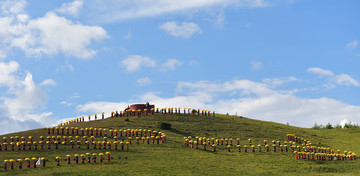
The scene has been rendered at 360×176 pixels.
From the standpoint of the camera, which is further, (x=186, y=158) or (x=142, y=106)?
(x=142, y=106)

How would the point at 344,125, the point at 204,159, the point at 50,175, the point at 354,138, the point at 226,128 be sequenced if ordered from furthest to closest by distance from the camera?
1. the point at 344,125
2. the point at 354,138
3. the point at 226,128
4. the point at 204,159
5. the point at 50,175

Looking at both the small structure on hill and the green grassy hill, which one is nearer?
the green grassy hill

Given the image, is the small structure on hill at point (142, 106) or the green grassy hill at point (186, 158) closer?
the green grassy hill at point (186, 158)

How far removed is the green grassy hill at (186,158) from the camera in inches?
1599

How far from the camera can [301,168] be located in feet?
153

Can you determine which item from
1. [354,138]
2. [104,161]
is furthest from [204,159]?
[354,138]

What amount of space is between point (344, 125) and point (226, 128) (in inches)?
1722

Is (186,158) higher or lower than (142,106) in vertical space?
lower

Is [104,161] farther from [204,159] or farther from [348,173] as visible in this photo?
[348,173]

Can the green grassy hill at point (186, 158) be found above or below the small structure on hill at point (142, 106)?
below

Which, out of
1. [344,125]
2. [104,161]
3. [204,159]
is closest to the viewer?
[104,161]

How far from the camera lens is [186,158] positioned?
48.3 m

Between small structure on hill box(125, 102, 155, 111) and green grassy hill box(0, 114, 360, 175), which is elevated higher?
small structure on hill box(125, 102, 155, 111)

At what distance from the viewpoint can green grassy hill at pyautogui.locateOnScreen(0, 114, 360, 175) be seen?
40625 millimetres
